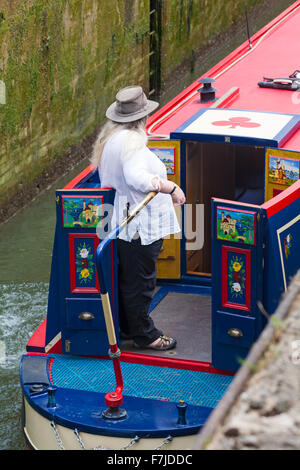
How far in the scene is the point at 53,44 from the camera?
35.4ft

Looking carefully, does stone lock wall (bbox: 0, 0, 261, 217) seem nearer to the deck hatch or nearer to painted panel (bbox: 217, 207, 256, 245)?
the deck hatch

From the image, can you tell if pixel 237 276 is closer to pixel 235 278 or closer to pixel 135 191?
pixel 235 278

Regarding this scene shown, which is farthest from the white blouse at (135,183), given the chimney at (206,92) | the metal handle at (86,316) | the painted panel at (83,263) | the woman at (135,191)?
the chimney at (206,92)

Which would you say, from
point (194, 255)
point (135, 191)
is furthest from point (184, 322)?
point (135, 191)

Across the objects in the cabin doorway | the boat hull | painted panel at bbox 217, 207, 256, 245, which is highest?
painted panel at bbox 217, 207, 256, 245

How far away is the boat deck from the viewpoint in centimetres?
564

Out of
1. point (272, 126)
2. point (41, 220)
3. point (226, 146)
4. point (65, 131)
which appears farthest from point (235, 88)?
point (65, 131)

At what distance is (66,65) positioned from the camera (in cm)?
1120

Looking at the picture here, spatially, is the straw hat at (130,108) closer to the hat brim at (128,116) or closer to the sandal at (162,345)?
the hat brim at (128,116)

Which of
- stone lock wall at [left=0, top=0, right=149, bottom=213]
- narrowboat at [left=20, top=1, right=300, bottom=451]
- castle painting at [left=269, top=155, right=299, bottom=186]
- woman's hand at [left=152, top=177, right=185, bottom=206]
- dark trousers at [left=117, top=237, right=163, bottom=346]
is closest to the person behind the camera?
narrowboat at [left=20, top=1, right=300, bottom=451]

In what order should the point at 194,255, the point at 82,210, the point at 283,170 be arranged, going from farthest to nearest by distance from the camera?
the point at 194,255, the point at 283,170, the point at 82,210

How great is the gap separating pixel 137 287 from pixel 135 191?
24.2 inches

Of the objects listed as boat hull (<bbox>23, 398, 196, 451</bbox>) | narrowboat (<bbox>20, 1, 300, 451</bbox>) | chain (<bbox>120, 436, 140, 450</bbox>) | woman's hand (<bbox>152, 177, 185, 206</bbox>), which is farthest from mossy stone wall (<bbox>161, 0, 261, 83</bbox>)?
chain (<bbox>120, 436, 140, 450</bbox>)

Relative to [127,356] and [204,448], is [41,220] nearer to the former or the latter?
[127,356]
